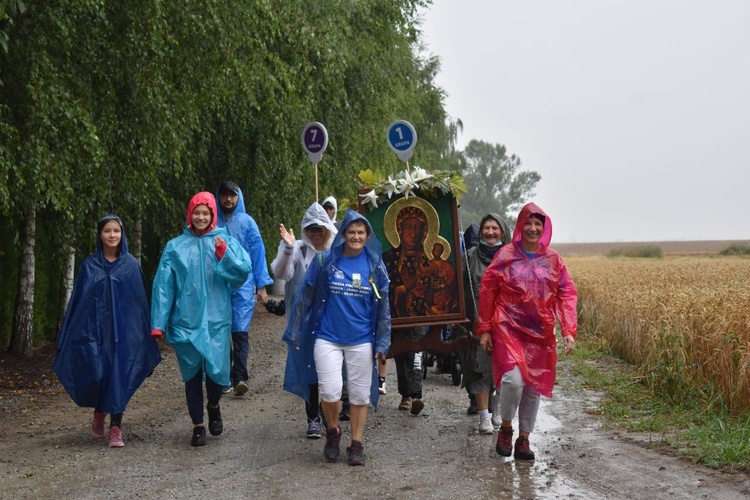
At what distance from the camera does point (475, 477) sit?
24.2 ft

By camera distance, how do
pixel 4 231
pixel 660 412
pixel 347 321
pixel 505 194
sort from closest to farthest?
pixel 347 321 → pixel 660 412 → pixel 4 231 → pixel 505 194

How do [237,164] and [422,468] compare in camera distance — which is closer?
[422,468]

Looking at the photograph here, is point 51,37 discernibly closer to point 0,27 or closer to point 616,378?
point 0,27

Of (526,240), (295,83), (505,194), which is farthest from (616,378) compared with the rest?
(505,194)

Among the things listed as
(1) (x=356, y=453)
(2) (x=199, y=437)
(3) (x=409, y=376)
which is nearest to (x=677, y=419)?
(3) (x=409, y=376)

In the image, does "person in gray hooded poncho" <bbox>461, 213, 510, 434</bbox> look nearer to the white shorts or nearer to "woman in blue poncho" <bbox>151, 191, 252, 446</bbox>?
the white shorts

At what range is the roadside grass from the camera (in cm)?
782

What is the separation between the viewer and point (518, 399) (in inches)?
318

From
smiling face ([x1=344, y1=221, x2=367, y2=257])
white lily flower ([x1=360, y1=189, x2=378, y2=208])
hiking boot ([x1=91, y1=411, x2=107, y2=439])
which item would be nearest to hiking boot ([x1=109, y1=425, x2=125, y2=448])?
hiking boot ([x1=91, y1=411, x2=107, y2=439])

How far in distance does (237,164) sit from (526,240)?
1114 cm

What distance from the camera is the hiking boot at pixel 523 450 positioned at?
799cm

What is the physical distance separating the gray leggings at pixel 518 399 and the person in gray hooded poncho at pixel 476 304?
3.27 ft

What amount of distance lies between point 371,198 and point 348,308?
1.62 meters

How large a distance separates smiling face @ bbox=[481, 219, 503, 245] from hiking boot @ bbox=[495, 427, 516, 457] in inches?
76.5
